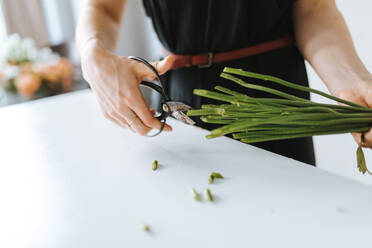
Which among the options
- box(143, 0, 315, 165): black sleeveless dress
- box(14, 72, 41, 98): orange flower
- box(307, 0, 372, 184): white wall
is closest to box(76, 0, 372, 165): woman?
box(143, 0, 315, 165): black sleeveless dress

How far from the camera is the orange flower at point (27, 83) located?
1.93m

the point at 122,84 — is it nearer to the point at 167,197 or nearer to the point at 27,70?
the point at 167,197

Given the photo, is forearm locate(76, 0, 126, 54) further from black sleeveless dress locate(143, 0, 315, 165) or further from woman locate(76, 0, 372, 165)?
black sleeveless dress locate(143, 0, 315, 165)

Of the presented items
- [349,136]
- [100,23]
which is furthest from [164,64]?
[349,136]

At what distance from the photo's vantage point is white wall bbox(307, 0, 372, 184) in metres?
1.33

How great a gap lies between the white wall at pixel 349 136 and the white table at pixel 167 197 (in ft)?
2.98

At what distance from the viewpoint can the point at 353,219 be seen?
49 cm

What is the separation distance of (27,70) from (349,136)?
64.5 inches

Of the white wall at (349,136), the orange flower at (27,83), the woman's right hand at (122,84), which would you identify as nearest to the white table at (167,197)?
the woman's right hand at (122,84)

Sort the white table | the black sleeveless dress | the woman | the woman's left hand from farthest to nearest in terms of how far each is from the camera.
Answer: the black sleeveless dress
the woman
the woman's left hand
the white table

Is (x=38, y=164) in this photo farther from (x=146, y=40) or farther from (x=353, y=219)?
(x=146, y=40)

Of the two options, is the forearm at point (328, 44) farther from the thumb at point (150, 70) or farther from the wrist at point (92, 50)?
the wrist at point (92, 50)

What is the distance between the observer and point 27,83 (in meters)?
1.93

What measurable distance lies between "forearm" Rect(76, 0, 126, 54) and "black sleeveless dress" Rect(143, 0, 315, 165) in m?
0.10
